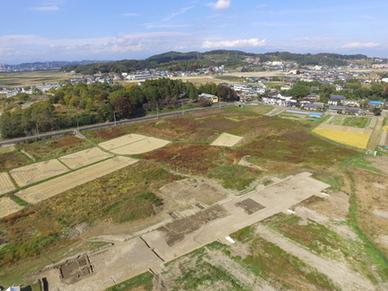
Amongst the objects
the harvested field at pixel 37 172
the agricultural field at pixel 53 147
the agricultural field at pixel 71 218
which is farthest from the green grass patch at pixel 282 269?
the agricultural field at pixel 53 147

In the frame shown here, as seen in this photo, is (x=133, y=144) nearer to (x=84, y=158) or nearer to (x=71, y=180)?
(x=84, y=158)

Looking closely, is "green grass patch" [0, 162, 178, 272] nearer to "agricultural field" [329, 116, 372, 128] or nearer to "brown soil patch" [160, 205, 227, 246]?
"brown soil patch" [160, 205, 227, 246]

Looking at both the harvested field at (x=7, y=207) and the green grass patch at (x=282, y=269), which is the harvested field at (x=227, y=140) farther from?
the harvested field at (x=7, y=207)

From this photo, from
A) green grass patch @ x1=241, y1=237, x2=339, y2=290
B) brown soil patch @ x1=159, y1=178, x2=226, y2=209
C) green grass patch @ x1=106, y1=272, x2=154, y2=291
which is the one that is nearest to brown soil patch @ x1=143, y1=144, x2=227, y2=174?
brown soil patch @ x1=159, y1=178, x2=226, y2=209

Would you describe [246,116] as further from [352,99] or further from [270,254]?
[270,254]

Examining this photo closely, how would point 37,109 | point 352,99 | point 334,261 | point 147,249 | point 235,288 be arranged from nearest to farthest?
point 235,288
point 334,261
point 147,249
point 37,109
point 352,99

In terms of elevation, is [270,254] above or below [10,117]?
below

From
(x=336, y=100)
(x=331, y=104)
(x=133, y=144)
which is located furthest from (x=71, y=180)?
(x=336, y=100)

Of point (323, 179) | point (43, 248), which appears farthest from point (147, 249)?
point (323, 179)
